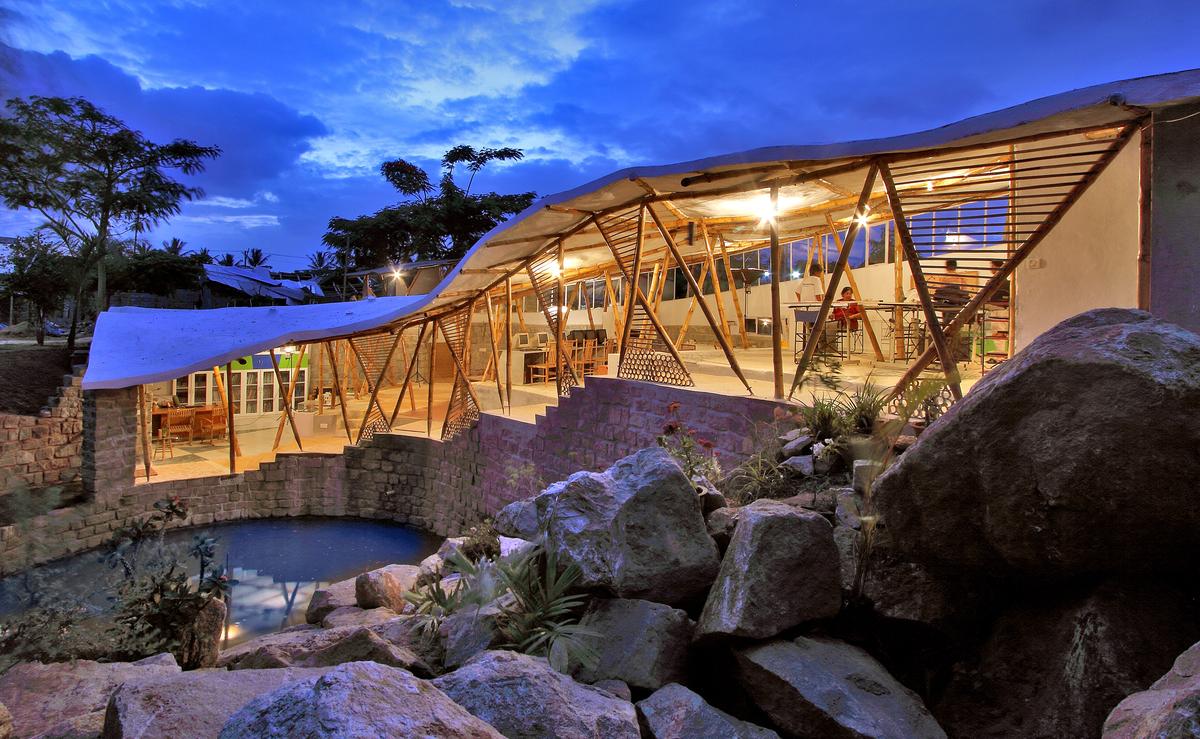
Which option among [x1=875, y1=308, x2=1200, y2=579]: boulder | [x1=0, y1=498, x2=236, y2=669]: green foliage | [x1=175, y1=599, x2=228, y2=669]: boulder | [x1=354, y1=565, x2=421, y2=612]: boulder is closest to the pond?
[x1=0, y1=498, x2=236, y2=669]: green foliage

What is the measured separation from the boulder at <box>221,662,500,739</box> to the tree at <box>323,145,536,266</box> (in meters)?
28.3

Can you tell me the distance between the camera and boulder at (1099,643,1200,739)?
1405 millimetres

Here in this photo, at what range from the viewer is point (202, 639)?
5441 millimetres

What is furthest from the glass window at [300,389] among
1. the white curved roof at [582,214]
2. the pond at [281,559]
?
the pond at [281,559]

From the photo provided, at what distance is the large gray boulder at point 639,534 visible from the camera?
333 centimetres

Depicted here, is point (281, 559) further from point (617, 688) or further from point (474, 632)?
point (617, 688)

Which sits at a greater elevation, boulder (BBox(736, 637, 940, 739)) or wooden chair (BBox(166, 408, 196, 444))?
boulder (BBox(736, 637, 940, 739))

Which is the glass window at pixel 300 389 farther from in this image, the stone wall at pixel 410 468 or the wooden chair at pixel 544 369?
the wooden chair at pixel 544 369

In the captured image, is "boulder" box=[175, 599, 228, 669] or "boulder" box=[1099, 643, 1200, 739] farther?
"boulder" box=[175, 599, 228, 669]

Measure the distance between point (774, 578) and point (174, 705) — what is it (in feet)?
7.45

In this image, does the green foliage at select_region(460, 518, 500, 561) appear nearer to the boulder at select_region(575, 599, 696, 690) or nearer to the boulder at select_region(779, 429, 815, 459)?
the boulder at select_region(779, 429, 815, 459)

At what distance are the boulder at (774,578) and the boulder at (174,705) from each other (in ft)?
5.27

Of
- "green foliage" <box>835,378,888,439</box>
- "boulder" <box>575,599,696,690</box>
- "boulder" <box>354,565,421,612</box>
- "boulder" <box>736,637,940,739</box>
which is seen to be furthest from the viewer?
"boulder" <box>354,565,421,612</box>

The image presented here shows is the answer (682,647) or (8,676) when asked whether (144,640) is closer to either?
(8,676)
